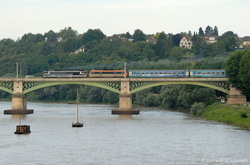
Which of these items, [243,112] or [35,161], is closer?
[35,161]

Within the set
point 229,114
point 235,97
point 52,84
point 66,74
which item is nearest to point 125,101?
point 52,84

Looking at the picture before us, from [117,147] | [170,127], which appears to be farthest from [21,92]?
[117,147]

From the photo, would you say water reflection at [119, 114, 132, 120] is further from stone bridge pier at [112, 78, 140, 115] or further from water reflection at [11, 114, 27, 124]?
water reflection at [11, 114, 27, 124]

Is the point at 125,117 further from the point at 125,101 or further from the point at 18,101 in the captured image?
the point at 18,101

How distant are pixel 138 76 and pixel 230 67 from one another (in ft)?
78.0

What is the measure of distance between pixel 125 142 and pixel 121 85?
192 ft

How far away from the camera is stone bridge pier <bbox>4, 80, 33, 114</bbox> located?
521ft

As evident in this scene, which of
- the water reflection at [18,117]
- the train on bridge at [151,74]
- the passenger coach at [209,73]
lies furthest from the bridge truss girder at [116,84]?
the water reflection at [18,117]

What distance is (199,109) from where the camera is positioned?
477 ft

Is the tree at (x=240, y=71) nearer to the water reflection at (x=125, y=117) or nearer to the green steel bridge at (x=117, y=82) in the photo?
the green steel bridge at (x=117, y=82)

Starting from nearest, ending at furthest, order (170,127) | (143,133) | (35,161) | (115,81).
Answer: (35,161) → (143,133) → (170,127) → (115,81)

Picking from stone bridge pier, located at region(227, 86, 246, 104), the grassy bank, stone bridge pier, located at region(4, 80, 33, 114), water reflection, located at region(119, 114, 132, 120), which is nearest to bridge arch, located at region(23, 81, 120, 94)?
stone bridge pier, located at region(4, 80, 33, 114)

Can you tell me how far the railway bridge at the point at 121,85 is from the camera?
15075 cm

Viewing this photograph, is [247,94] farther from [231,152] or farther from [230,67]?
[231,152]
